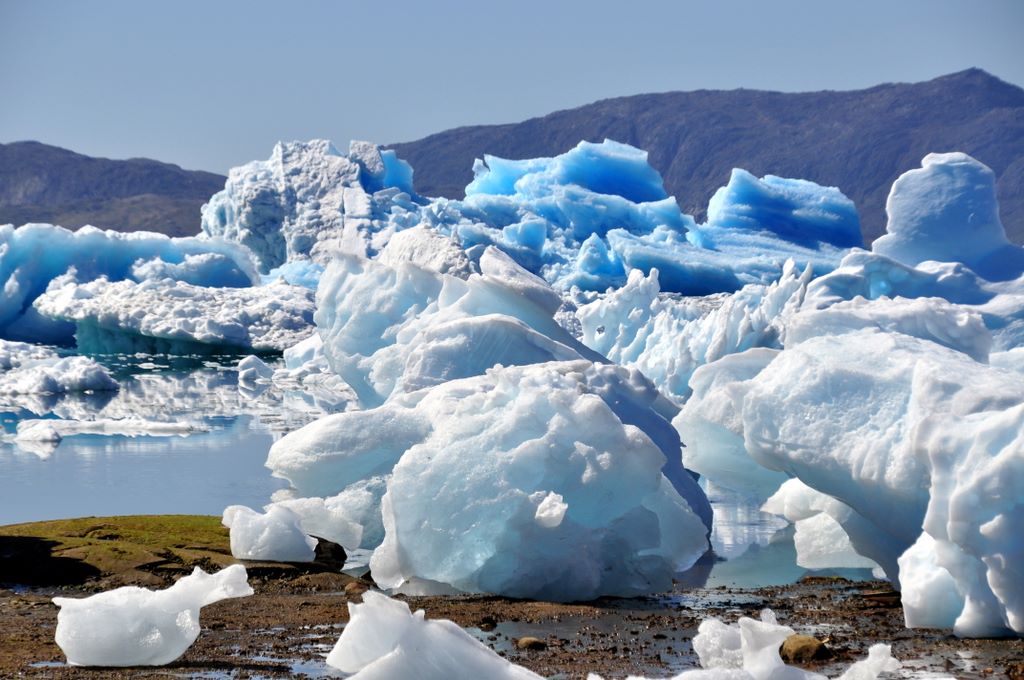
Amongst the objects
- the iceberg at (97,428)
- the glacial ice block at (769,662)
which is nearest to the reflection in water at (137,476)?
the iceberg at (97,428)

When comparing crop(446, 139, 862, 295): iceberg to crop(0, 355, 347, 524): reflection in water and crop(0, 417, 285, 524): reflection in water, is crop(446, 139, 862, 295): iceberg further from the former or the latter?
crop(0, 417, 285, 524): reflection in water

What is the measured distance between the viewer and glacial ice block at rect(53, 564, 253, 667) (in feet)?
18.5

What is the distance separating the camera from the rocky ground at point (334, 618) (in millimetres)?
5781

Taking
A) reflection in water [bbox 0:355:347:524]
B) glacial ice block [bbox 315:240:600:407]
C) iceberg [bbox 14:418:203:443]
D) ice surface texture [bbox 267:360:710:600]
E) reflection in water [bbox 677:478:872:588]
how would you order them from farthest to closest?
iceberg [bbox 14:418:203:443]
reflection in water [bbox 0:355:347:524]
glacial ice block [bbox 315:240:600:407]
reflection in water [bbox 677:478:872:588]
ice surface texture [bbox 267:360:710:600]

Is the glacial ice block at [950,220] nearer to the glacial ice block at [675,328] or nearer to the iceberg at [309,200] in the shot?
the glacial ice block at [675,328]

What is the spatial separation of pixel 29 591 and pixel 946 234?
12.8 metres

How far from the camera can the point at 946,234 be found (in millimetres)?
17219

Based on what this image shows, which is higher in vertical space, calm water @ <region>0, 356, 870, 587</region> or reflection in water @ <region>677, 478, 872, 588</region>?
calm water @ <region>0, 356, 870, 587</region>

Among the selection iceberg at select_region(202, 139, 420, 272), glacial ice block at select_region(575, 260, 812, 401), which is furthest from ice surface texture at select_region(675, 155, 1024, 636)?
iceberg at select_region(202, 139, 420, 272)

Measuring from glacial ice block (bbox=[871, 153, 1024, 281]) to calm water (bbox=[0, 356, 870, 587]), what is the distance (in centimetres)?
549

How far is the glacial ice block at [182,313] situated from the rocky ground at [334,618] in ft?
62.9

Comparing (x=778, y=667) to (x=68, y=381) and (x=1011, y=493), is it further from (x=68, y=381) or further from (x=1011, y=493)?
(x=68, y=381)

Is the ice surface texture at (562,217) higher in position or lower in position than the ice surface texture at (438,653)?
higher

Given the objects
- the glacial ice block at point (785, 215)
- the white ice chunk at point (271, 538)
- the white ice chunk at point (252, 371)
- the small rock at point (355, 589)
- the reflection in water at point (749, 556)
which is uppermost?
the glacial ice block at point (785, 215)
